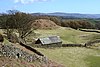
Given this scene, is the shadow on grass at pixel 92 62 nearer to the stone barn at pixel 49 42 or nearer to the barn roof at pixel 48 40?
the stone barn at pixel 49 42

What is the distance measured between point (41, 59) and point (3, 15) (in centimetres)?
3927

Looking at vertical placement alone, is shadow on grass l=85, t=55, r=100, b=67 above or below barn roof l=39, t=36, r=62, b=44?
below

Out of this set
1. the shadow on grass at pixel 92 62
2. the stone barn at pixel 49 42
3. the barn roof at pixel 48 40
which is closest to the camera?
the shadow on grass at pixel 92 62

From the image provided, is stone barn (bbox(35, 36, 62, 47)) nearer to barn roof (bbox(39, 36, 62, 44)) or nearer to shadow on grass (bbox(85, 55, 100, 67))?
barn roof (bbox(39, 36, 62, 44))

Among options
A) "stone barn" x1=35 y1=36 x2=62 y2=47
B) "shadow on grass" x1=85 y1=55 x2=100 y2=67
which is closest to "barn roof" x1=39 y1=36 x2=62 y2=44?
"stone barn" x1=35 y1=36 x2=62 y2=47

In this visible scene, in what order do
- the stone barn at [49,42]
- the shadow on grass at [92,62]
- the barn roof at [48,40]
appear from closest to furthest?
the shadow on grass at [92,62] < the stone barn at [49,42] < the barn roof at [48,40]

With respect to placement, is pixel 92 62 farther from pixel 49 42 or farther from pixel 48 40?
pixel 48 40

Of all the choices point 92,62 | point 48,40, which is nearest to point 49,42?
point 48,40

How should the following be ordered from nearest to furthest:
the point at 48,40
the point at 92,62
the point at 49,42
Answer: the point at 92,62, the point at 49,42, the point at 48,40

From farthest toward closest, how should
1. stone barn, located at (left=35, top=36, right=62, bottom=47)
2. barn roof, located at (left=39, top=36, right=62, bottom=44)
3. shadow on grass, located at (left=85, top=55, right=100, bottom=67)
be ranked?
barn roof, located at (left=39, top=36, right=62, bottom=44), stone barn, located at (left=35, top=36, right=62, bottom=47), shadow on grass, located at (left=85, top=55, right=100, bottom=67)

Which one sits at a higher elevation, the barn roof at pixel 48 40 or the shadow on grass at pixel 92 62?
the barn roof at pixel 48 40

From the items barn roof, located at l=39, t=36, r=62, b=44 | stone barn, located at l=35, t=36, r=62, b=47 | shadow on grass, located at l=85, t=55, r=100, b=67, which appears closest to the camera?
shadow on grass, located at l=85, t=55, r=100, b=67

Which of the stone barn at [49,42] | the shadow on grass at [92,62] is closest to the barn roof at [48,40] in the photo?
the stone barn at [49,42]

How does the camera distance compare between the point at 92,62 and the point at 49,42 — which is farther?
the point at 49,42
